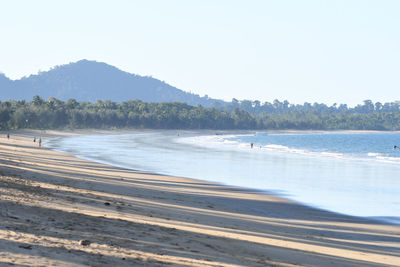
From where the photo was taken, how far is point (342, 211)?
66.4ft

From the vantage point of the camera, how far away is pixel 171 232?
12.0 m

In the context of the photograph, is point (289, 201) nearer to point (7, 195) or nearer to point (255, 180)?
point (255, 180)

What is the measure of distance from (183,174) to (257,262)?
2356cm

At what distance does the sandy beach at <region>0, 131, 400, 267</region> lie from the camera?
9102 mm

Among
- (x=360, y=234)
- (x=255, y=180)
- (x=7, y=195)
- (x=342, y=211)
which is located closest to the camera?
(x=7, y=195)

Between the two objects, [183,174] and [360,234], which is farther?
[183,174]

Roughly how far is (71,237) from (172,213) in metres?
6.28

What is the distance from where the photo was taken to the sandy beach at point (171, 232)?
9.10 m

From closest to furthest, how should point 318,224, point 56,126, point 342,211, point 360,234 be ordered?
point 360,234
point 318,224
point 342,211
point 56,126

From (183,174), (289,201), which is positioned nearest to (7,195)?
(289,201)

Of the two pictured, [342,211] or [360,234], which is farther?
[342,211]

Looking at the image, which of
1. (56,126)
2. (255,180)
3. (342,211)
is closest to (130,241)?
(342,211)

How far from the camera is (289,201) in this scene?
74.5ft

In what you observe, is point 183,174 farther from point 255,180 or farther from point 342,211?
point 342,211
